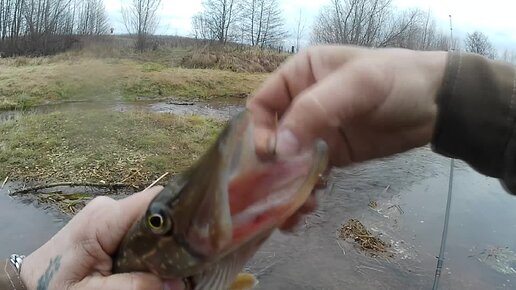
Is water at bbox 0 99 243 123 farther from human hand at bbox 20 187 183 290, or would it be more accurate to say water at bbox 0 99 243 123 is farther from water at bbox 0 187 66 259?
human hand at bbox 20 187 183 290

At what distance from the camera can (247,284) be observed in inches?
78.7


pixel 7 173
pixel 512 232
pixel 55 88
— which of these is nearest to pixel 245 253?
pixel 512 232

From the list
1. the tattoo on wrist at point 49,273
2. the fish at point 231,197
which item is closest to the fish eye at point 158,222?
the fish at point 231,197

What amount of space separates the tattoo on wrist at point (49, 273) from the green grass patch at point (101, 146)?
6.70 m

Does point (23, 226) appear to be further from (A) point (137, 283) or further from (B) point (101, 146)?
(A) point (137, 283)

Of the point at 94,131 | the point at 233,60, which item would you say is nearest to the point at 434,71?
the point at 94,131

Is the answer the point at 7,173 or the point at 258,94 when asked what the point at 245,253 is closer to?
the point at 258,94

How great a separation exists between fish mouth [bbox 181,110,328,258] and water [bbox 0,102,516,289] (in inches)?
136

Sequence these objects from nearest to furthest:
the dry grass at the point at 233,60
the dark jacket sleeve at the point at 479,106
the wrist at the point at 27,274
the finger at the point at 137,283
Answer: the finger at the point at 137,283, the dark jacket sleeve at the point at 479,106, the wrist at the point at 27,274, the dry grass at the point at 233,60

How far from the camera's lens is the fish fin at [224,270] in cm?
160

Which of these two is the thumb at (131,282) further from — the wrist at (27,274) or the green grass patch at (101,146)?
the green grass patch at (101,146)

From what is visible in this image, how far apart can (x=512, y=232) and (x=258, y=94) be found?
24.4 ft

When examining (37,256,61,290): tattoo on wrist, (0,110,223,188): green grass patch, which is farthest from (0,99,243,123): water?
(37,256,61,290): tattoo on wrist

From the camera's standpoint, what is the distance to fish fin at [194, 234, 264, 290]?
5.24 feet
